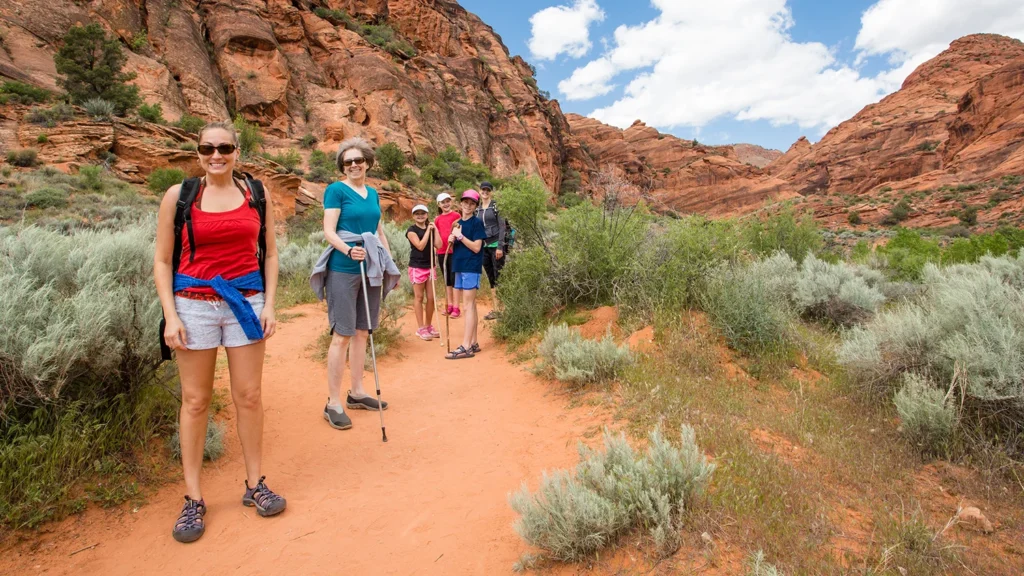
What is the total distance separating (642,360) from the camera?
4.40 meters

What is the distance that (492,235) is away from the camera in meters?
7.39

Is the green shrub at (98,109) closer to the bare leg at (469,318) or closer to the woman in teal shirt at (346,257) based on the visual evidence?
the bare leg at (469,318)

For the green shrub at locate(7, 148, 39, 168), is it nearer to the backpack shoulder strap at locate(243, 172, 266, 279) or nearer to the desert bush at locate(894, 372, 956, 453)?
the backpack shoulder strap at locate(243, 172, 266, 279)

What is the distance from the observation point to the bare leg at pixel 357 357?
161 inches

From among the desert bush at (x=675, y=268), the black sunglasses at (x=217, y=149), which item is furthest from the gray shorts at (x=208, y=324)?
the desert bush at (x=675, y=268)

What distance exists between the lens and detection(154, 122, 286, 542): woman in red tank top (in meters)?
2.36

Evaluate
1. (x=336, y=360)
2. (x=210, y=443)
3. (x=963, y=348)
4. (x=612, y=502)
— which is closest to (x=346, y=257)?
(x=336, y=360)

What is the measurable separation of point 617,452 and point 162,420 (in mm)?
3044

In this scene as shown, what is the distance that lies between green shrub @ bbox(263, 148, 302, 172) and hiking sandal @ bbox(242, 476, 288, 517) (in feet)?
79.0

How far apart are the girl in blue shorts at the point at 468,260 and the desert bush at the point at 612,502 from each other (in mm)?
3716

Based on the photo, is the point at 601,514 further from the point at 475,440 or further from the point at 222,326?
the point at 222,326

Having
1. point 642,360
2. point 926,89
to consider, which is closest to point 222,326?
point 642,360

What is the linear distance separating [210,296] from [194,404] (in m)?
0.59

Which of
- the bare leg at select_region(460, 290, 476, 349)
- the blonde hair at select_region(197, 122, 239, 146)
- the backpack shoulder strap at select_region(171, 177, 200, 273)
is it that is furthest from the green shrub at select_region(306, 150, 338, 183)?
the backpack shoulder strap at select_region(171, 177, 200, 273)
